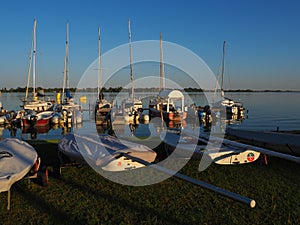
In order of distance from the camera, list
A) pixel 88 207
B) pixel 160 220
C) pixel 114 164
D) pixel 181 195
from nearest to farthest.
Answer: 1. pixel 160 220
2. pixel 88 207
3. pixel 181 195
4. pixel 114 164

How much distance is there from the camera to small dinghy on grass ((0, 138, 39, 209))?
6.45m

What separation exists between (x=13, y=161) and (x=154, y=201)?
4008 millimetres

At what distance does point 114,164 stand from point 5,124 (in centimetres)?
2928

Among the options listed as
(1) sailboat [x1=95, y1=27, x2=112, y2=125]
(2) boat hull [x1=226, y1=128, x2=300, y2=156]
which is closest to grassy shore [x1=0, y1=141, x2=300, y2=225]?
(2) boat hull [x1=226, y1=128, x2=300, y2=156]

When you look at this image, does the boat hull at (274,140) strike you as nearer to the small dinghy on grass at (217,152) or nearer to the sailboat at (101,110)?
the small dinghy on grass at (217,152)

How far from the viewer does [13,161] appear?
24.6ft

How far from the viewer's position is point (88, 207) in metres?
6.57

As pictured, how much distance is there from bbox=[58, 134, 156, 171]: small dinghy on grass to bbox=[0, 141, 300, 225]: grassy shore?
0.58 metres

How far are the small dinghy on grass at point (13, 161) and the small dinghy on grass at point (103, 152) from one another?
4.55 ft

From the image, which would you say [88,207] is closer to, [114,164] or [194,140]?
[114,164]

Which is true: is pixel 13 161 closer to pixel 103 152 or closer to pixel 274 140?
pixel 103 152

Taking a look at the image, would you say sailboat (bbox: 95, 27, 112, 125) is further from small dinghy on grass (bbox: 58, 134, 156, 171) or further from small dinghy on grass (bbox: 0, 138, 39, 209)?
small dinghy on grass (bbox: 0, 138, 39, 209)

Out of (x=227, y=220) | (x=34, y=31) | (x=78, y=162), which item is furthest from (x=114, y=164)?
(x=34, y=31)

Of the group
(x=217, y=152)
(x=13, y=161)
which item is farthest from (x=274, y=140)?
(x=13, y=161)
